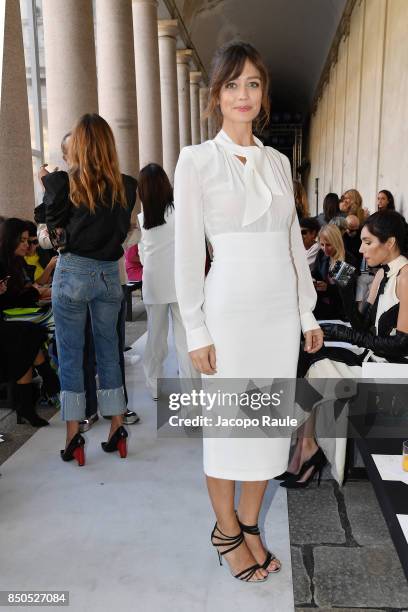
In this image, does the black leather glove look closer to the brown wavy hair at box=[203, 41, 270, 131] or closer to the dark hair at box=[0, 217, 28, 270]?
the brown wavy hair at box=[203, 41, 270, 131]

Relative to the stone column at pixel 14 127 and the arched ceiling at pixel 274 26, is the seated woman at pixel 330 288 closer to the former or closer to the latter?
the stone column at pixel 14 127

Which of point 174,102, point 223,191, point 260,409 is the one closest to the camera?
point 223,191

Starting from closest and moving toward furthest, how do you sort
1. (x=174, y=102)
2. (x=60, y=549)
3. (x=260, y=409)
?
1. (x=260, y=409)
2. (x=60, y=549)
3. (x=174, y=102)

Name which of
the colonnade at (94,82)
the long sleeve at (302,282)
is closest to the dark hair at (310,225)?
the colonnade at (94,82)

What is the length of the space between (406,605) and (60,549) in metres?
1.41

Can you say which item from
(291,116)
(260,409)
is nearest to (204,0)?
(291,116)

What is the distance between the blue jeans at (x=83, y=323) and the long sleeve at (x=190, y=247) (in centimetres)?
118

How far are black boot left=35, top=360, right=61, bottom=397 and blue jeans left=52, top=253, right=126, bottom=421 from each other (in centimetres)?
98

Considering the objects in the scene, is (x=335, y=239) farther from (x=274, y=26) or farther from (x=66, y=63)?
(x=274, y=26)

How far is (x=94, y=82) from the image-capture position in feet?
23.7

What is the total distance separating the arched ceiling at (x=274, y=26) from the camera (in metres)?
19.0

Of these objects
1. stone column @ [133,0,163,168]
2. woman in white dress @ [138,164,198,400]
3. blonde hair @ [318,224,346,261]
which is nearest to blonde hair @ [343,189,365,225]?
blonde hair @ [318,224,346,261]

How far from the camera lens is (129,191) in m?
3.29

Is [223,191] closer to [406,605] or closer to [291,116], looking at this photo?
[406,605]
